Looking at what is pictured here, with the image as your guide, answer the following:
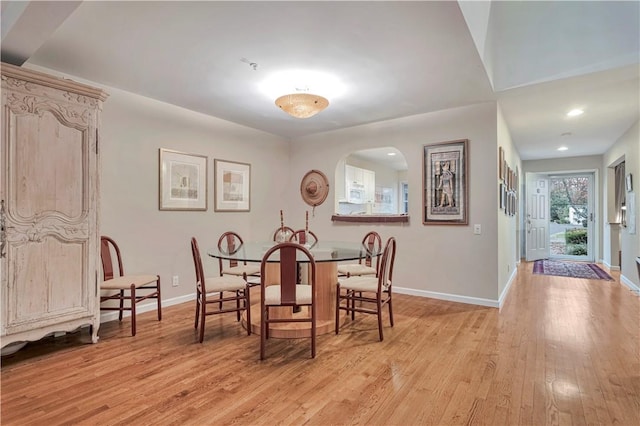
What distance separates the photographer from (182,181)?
4117mm

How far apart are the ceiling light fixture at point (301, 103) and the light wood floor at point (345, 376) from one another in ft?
6.89

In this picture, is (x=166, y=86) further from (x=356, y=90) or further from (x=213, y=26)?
(x=356, y=90)

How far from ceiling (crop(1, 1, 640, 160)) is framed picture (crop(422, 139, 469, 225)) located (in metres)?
0.54

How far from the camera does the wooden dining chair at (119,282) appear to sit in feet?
9.87

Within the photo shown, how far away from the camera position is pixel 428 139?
441cm

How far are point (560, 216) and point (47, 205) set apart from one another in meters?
10.3

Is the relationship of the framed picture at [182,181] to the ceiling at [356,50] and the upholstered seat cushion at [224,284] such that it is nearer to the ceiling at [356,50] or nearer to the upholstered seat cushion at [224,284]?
the ceiling at [356,50]

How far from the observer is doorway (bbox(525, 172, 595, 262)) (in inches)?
313

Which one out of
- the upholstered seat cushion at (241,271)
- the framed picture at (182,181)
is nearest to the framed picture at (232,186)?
the framed picture at (182,181)

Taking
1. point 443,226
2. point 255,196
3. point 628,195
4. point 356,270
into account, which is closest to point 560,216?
point 628,195

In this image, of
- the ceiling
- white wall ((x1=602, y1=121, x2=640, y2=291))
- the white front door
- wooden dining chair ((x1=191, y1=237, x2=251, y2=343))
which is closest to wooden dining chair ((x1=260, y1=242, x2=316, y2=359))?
wooden dining chair ((x1=191, y1=237, x2=251, y2=343))

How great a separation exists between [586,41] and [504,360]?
2792mm

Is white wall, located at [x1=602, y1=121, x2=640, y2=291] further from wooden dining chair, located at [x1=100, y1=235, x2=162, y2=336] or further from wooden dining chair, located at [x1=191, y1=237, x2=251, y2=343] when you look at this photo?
wooden dining chair, located at [x1=100, y1=235, x2=162, y2=336]

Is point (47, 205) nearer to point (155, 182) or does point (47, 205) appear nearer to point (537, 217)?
point (155, 182)
